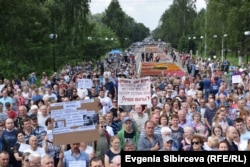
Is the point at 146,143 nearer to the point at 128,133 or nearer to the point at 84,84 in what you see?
the point at 128,133

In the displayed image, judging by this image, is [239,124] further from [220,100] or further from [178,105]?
[220,100]

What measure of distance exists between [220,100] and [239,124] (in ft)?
14.4

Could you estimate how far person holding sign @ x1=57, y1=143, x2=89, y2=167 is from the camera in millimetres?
7855

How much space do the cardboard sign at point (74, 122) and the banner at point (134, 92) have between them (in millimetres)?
4348

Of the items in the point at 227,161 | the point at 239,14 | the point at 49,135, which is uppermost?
the point at 239,14

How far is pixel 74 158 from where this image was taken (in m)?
7.96

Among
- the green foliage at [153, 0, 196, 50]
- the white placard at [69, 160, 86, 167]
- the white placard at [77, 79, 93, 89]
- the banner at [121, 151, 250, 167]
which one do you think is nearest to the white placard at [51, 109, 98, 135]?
the white placard at [69, 160, 86, 167]

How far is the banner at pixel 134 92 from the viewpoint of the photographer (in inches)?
499

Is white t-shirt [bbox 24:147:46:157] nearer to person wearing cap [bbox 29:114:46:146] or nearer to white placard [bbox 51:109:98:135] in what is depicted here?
white placard [bbox 51:109:98:135]

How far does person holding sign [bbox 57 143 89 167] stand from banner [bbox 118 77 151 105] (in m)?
4.65

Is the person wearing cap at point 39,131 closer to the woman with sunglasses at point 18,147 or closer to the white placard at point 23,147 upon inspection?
the woman with sunglasses at point 18,147

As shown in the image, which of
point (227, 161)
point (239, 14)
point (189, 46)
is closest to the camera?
point (227, 161)

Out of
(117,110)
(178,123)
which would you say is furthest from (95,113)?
(117,110)

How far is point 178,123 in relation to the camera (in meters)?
10.2
